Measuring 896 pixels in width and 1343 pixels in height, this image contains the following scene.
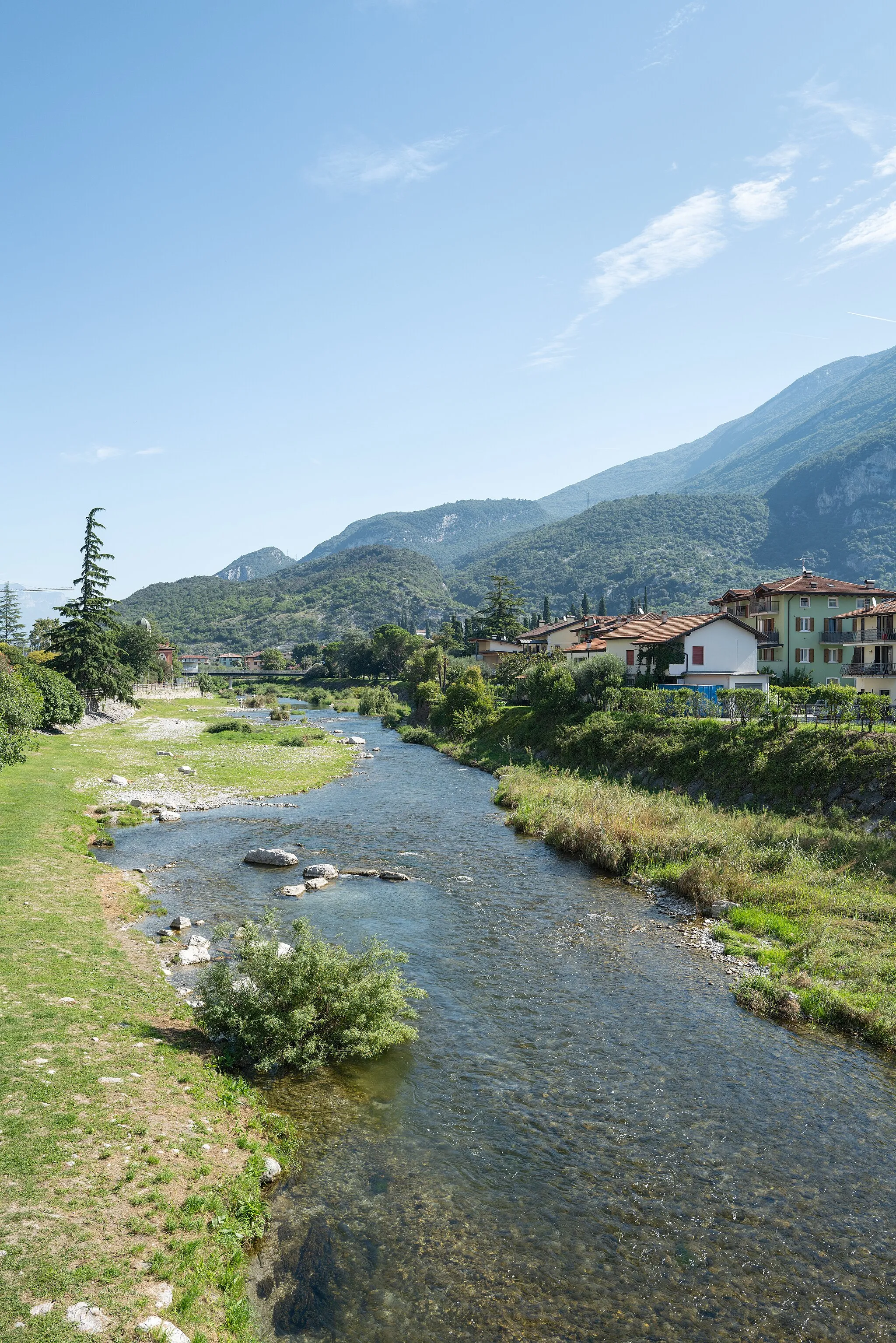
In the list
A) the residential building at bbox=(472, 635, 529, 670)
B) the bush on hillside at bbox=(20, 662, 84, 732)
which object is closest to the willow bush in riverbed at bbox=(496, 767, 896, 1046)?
the bush on hillside at bbox=(20, 662, 84, 732)

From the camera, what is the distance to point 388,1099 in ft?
48.5

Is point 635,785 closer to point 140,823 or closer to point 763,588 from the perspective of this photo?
point 140,823

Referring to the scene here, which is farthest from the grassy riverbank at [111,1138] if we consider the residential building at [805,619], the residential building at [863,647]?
the residential building at [805,619]

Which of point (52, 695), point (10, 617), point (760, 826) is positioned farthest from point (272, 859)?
point (10, 617)

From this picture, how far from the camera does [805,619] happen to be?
72.2m

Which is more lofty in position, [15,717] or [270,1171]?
[15,717]

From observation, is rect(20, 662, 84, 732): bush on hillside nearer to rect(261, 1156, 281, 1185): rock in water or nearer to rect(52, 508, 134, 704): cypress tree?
rect(52, 508, 134, 704): cypress tree

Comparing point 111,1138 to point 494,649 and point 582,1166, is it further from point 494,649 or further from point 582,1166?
point 494,649

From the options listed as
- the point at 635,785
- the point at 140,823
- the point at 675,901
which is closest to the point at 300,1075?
the point at 675,901

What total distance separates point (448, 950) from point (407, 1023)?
4.92 m

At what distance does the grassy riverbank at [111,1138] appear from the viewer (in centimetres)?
877

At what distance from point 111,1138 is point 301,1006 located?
475 centimetres

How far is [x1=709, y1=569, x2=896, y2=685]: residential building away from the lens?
70.7m

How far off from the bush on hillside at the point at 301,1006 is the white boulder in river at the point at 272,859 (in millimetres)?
14623
